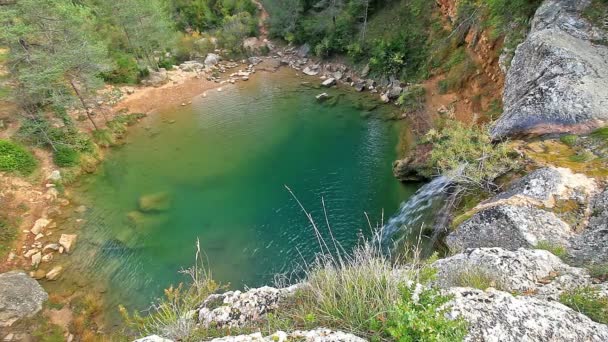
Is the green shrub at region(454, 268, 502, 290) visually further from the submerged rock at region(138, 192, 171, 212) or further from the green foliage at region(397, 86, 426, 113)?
the green foliage at region(397, 86, 426, 113)

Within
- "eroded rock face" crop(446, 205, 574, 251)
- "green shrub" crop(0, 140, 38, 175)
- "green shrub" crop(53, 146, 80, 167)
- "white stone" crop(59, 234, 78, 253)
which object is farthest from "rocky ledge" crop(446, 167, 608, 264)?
"green shrub" crop(0, 140, 38, 175)

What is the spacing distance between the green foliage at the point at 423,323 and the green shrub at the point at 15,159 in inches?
773

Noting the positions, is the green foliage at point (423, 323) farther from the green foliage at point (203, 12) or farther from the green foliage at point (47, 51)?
the green foliage at point (203, 12)

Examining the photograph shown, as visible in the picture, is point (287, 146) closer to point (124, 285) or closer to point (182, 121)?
point (182, 121)

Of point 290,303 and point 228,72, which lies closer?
point 290,303

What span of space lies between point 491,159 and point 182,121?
19728 mm

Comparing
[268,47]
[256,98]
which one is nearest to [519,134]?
[256,98]

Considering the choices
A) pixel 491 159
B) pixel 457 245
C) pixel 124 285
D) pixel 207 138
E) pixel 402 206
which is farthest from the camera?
pixel 207 138

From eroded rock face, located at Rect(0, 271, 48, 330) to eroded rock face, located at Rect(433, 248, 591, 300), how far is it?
13.5 m

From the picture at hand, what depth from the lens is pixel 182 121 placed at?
75.7ft

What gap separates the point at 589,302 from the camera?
160 inches

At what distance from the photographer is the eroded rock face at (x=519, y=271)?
4832mm

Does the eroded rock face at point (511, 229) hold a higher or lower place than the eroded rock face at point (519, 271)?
lower

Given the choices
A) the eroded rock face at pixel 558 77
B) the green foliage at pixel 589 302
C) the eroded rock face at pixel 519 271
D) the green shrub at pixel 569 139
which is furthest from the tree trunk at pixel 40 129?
the green shrub at pixel 569 139
